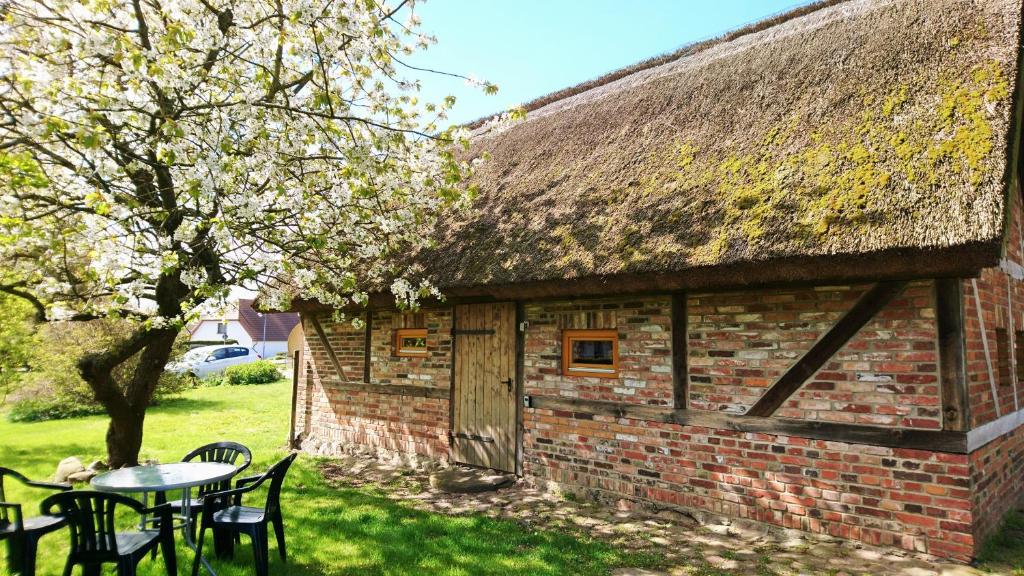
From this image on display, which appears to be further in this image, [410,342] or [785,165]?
[410,342]

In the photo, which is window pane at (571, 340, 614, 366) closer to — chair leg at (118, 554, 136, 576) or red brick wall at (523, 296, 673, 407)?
red brick wall at (523, 296, 673, 407)

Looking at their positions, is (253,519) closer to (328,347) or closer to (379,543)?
(379,543)

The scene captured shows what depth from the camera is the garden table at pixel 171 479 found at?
3.53m

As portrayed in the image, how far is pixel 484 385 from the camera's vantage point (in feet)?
21.7

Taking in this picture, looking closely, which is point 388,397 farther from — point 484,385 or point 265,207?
point 265,207

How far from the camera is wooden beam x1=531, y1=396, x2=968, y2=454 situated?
3.91m

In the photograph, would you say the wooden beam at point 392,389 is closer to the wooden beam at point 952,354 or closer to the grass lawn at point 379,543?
the grass lawn at point 379,543

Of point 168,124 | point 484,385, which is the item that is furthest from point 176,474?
point 484,385

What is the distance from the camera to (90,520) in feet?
10.0

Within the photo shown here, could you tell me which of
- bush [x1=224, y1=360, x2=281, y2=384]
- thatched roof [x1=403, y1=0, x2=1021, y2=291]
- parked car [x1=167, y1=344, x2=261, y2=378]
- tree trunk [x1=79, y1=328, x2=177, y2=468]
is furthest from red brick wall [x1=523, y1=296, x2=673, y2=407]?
parked car [x1=167, y1=344, x2=261, y2=378]

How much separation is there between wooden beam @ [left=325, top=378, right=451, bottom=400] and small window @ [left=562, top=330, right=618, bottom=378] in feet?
5.99

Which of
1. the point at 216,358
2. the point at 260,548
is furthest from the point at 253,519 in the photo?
the point at 216,358

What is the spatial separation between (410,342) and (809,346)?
4.97m

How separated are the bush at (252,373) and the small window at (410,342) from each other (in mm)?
13883
